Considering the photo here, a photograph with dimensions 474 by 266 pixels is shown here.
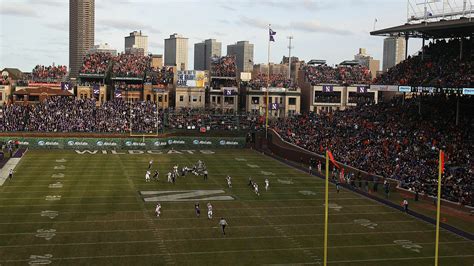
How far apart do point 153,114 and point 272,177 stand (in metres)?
33.2

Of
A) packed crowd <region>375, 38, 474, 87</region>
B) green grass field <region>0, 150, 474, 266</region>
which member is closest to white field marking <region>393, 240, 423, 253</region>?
green grass field <region>0, 150, 474, 266</region>

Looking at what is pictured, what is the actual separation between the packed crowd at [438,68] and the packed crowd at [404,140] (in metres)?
3.53

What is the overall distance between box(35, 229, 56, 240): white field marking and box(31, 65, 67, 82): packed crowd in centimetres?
7335

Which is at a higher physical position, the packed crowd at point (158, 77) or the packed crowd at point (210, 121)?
the packed crowd at point (158, 77)

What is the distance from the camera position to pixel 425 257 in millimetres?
24297

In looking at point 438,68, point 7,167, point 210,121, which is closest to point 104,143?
point 210,121

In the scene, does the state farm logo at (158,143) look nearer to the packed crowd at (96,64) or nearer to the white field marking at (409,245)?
the packed crowd at (96,64)

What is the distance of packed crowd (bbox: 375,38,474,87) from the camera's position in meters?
47.1

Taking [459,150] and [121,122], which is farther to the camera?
[121,122]

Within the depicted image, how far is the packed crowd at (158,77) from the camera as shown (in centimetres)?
9944

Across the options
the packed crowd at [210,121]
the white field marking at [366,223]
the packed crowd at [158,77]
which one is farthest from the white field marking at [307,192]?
the packed crowd at [158,77]

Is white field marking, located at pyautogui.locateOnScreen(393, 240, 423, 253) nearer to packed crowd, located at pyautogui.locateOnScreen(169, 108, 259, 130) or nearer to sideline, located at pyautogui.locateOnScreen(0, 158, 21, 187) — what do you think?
sideline, located at pyautogui.locateOnScreen(0, 158, 21, 187)

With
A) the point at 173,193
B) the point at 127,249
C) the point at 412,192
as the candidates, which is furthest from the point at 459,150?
the point at 127,249

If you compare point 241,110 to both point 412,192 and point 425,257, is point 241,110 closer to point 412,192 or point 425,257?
point 412,192
